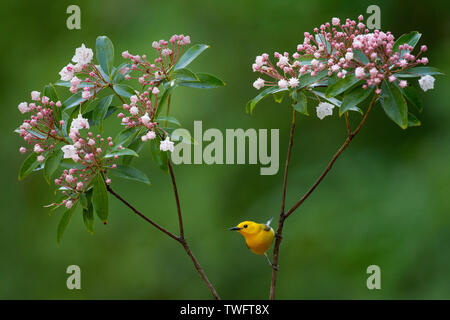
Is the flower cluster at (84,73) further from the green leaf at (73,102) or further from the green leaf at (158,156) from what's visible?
the green leaf at (158,156)

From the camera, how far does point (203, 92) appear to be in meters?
4.41

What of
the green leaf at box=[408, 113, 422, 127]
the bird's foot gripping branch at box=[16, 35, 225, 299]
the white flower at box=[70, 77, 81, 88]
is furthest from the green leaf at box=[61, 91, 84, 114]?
the green leaf at box=[408, 113, 422, 127]

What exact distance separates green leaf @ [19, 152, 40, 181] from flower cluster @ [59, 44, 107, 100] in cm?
27

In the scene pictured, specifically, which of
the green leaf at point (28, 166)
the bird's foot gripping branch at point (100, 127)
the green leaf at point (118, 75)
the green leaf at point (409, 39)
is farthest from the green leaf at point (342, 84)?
the green leaf at point (28, 166)

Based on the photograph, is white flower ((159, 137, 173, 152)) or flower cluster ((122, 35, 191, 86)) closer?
white flower ((159, 137, 173, 152))

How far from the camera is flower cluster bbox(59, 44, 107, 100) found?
174 centimetres

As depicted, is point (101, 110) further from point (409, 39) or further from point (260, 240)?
point (409, 39)

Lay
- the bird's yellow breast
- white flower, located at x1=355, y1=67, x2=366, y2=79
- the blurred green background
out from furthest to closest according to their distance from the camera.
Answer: the blurred green background → the bird's yellow breast → white flower, located at x1=355, y1=67, x2=366, y2=79

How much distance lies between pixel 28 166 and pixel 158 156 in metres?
0.47

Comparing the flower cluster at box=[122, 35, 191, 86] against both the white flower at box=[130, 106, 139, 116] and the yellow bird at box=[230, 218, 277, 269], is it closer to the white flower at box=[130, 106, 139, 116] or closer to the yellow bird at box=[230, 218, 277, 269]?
the white flower at box=[130, 106, 139, 116]

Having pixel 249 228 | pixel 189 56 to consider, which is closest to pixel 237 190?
pixel 249 228

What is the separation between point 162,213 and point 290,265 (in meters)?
1.15

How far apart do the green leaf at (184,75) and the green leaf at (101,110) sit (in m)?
0.24
